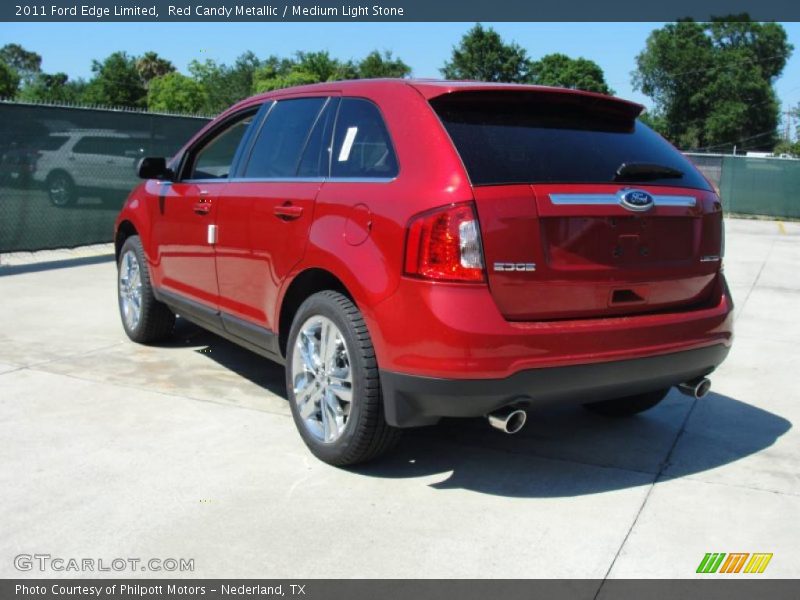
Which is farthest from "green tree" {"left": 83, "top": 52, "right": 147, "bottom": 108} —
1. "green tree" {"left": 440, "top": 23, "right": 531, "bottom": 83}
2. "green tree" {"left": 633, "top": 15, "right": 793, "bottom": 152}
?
"green tree" {"left": 633, "top": 15, "right": 793, "bottom": 152}

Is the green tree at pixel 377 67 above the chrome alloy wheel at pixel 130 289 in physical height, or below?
above

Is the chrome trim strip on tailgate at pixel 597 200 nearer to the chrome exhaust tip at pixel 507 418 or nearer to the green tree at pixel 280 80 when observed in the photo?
the chrome exhaust tip at pixel 507 418

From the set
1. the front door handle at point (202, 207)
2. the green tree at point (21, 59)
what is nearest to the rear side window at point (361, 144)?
the front door handle at point (202, 207)

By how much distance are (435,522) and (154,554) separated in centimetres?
110

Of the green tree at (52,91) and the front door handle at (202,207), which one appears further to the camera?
the green tree at (52,91)

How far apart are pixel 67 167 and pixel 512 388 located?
9098 mm

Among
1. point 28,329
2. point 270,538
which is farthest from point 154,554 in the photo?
point 28,329

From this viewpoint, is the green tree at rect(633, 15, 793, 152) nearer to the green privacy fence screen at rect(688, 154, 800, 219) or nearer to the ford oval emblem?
the green privacy fence screen at rect(688, 154, 800, 219)

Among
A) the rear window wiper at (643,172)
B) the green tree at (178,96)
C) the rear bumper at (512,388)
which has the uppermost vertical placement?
the green tree at (178,96)

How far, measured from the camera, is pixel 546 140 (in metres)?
3.84

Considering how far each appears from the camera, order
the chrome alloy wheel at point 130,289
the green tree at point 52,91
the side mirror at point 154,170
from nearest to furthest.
A: the side mirror at point 154,170
the chrome alloy wheel at point 130,289
the green tree at point 52,91

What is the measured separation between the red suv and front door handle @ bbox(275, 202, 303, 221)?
10 mm

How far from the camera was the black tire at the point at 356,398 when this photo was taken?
3719mm
